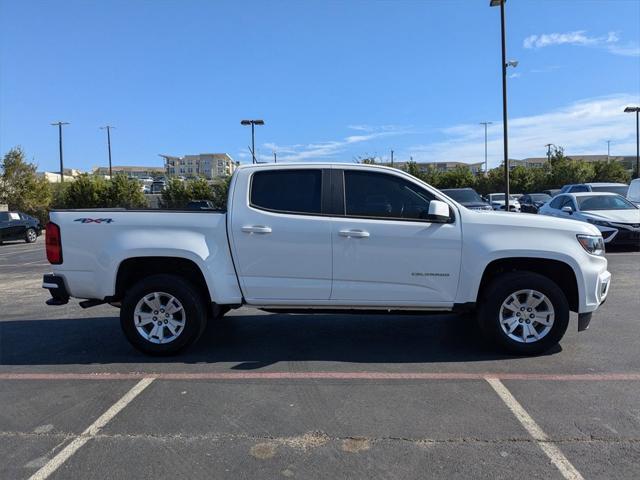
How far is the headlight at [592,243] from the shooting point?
203 inches

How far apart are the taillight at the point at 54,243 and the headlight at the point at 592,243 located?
5147 mm

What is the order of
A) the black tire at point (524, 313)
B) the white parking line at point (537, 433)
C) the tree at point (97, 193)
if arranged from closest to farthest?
the white parking line at point (537, 433)
the black tire at point (524, 313)
the tree at point (97, 193)

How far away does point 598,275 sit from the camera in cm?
517

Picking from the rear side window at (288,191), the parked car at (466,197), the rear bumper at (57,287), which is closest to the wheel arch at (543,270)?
the rear side window at (288,191)

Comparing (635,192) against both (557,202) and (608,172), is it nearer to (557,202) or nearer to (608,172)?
(557,202)

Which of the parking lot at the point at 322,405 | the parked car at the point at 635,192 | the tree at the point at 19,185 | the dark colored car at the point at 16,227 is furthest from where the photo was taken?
the tree at the point at 19,185

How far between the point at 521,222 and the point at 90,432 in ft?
13.7

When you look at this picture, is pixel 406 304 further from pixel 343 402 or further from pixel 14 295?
pixel 14 295

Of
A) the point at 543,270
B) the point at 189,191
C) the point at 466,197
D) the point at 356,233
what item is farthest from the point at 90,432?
the point at 189,191

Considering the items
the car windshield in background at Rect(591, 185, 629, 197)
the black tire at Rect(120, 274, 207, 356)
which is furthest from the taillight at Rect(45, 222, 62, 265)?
the car windshield in background at Rect(591, 185, 629, 197)

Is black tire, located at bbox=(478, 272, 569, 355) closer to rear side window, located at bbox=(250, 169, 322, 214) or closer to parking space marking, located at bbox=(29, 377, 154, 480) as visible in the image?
rear side window, located at bbox=(250, 169, 322, 214)

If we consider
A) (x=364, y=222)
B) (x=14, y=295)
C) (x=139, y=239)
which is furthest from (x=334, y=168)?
(x=14, y=295)

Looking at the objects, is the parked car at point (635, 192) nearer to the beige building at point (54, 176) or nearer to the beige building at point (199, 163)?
the beige building at point (54, 176)

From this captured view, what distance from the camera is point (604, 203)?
557 inches
